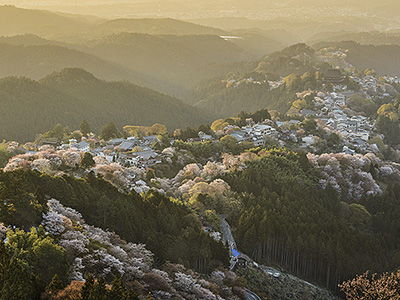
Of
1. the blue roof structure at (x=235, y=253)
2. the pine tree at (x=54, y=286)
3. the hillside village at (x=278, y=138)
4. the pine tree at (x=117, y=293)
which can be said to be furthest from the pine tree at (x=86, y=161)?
the pine tree at (x=117, y=293)

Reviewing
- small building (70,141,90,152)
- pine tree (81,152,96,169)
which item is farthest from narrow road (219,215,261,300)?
small building (70,141,90,152)

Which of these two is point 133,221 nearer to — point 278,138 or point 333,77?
point 278,138

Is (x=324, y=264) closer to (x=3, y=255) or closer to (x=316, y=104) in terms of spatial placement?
(x=3, y=255)

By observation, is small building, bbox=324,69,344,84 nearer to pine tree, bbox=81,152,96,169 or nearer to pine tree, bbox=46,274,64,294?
pine tree, bbox=81,152,96,169

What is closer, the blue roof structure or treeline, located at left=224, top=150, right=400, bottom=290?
the blue roof structure

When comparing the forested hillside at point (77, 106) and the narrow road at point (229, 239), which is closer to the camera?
the narrow road at point (229, 239)

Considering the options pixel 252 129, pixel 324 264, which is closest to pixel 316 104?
pixel 252 129

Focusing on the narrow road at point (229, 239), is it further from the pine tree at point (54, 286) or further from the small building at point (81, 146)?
the small building at point (81, 146)
